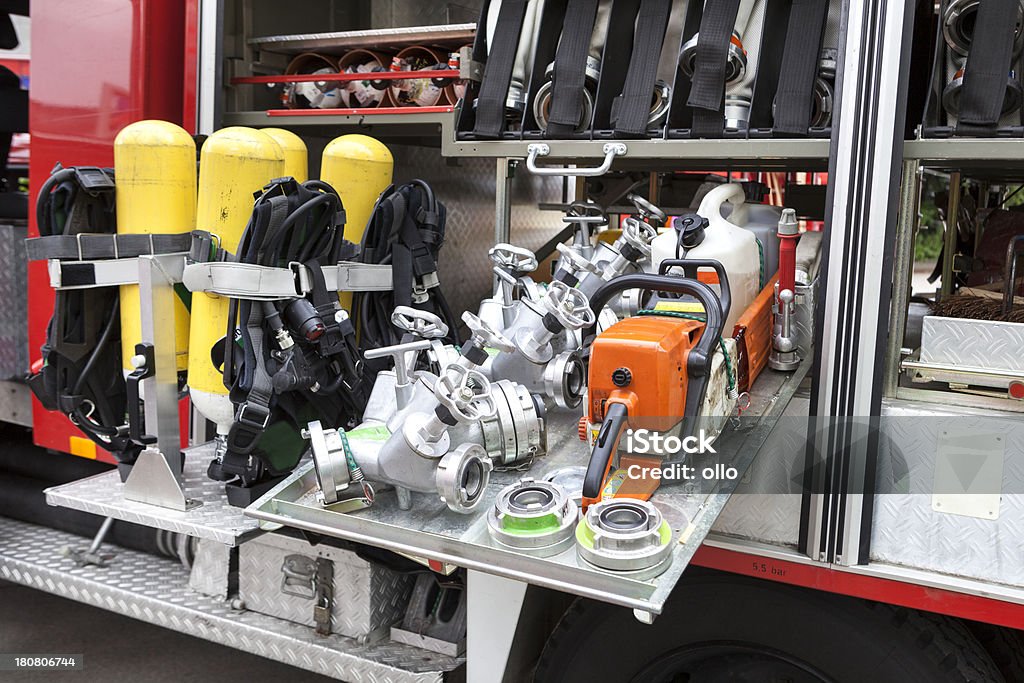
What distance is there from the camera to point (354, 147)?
2.87m

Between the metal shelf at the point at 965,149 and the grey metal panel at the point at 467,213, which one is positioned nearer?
the metal shelf at the point at 965,149

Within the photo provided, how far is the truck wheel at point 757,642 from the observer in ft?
7.04

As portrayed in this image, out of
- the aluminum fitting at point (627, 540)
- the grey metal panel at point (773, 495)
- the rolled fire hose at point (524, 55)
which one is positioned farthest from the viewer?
the rolled fire hose at point (524, 55)

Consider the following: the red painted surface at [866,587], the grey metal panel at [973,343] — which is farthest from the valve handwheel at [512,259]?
the grey metal panel at [973,343]

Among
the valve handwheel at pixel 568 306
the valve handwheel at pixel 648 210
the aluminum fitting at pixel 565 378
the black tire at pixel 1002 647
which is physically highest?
the valve handwheel at pixel 648 210

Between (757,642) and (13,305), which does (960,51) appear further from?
(13,305)

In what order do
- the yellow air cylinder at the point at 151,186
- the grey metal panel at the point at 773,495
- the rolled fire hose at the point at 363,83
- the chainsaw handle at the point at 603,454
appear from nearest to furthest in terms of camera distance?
the chainsaw handle at the point at 603,454 < the grey metal panel at the point at 773,495 < the yellow air cylinder at the point at 151,186 < the rolled fire hose at the point at 363,83

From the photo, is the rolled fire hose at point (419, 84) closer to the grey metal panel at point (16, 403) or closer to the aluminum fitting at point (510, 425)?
the aluminum fitting at point (510, 425)

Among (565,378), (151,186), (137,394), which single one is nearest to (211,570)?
(137,394)

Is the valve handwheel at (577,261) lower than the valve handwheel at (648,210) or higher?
lower

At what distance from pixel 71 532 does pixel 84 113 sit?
→ 1.71 m

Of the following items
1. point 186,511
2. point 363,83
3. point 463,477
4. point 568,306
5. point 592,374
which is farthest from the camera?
point 363,83

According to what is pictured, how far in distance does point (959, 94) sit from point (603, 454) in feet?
4.52

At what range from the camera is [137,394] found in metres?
2.74
